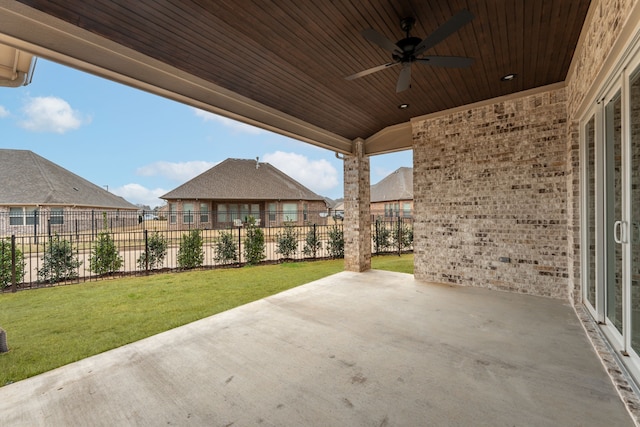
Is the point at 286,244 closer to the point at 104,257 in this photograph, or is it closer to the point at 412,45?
the point at 104,257

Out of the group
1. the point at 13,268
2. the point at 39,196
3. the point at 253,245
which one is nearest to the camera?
the point at 13,268

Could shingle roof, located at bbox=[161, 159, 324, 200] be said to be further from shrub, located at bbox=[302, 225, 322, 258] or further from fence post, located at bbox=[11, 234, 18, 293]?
fence post, located at bbox=[11, 234, 18, 293]

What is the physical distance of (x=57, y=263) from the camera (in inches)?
236

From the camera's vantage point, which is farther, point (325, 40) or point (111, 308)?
point (111, 308)

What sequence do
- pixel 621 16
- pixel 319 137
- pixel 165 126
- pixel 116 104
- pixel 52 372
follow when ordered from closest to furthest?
pixel 621 16
pixel 52 372
pixel 319 137
pixel 116 104
pixel 165 126

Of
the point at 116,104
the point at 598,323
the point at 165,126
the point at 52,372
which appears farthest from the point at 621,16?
the point at 165,126

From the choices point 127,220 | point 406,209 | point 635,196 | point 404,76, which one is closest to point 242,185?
point 127,220

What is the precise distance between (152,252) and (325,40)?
6.90 meters

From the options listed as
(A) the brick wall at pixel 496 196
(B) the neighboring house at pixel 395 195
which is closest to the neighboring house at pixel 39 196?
(A) the brick wall at pixel 496 196

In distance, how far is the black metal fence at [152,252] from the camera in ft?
19.2

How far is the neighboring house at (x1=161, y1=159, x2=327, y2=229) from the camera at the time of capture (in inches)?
620

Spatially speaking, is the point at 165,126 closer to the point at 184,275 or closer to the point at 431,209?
the point at 184,275

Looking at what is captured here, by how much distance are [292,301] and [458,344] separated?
96.6 inches

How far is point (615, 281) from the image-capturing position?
268 cm
